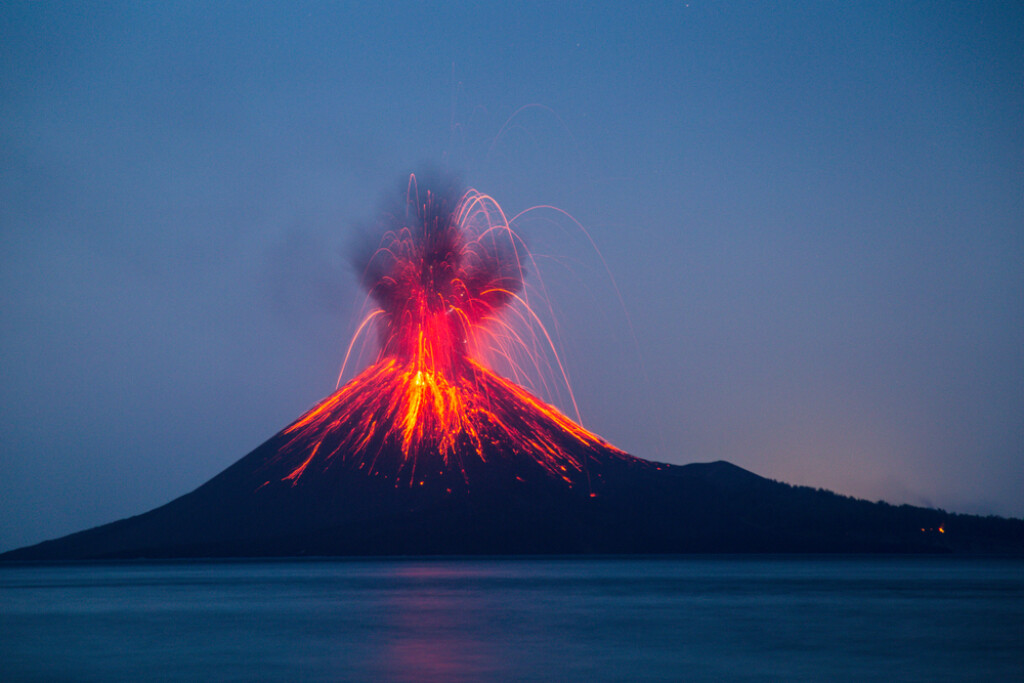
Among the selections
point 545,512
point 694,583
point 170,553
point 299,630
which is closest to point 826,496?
point 545,512

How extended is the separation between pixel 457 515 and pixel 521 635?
117885mm

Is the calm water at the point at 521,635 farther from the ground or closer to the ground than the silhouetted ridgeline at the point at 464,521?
closer to the ground

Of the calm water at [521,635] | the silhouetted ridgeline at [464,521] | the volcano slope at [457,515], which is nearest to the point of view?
the calm water at [521,635]

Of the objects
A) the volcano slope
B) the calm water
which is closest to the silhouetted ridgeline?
the volcano slope

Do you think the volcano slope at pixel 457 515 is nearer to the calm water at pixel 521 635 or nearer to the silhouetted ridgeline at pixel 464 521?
the silhouetted ridgeline at pixel 464 521

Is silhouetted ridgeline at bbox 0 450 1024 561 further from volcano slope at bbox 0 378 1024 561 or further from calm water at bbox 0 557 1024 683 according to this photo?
calm water at bbox 0 557 1024 683

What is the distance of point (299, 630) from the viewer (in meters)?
30.4

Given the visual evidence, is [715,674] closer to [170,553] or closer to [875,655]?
[875,655]

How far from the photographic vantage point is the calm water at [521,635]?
2116cm

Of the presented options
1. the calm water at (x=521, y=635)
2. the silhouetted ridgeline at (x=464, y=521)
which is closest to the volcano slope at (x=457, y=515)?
the silhouetted ridgeline at (x=464, y=521)

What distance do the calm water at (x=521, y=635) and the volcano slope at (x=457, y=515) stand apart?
9002cm

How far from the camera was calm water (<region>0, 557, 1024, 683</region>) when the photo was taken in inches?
833

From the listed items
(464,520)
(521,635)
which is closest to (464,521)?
(464,520)

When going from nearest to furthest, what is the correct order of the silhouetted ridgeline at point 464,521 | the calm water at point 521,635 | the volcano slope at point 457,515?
the calm water at point 521,635
the silhouetted ridgeline at point 464,521
the volcano slope at point 457,515
